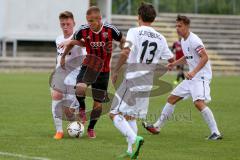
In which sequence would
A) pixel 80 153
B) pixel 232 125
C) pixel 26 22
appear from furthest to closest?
pixel 26 22 < pixel 232 125 < pixel 80 153

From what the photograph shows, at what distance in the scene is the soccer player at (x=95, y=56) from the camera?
11.4 meters

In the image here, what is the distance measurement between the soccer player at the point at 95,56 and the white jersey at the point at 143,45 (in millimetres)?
1221

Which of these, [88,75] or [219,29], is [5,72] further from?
[88,75]

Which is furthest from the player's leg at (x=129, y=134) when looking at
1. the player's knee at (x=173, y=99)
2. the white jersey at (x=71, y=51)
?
the player's knee at (x=173, y=99)

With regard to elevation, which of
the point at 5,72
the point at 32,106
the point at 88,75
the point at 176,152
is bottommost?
the point at 5,72

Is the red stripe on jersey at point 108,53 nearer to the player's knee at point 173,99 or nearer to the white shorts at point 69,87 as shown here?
the white shorts at point 69,87

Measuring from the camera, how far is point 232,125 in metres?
14.1

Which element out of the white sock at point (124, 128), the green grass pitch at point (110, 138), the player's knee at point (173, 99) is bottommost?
the green grass pitch at point (110, 138)

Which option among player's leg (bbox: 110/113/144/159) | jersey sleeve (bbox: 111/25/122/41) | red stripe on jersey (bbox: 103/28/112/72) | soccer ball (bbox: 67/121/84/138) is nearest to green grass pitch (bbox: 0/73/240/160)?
soccer ball (bbox: 67/121/84/138)

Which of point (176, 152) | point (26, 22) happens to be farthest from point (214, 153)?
point (26, 22)

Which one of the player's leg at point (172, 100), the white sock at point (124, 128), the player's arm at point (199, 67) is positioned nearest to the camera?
the white sock at point (124, 128)

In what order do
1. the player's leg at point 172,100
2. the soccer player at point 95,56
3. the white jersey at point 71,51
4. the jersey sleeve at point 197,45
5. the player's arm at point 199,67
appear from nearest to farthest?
the soccer player at point 95,56 < the player's arm at point 199,67 < the jersey sleeve at point 197,45 < the white jersey at point 71,51 < the player's leg at point 172,100

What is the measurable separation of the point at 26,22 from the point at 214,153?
97.2 feet

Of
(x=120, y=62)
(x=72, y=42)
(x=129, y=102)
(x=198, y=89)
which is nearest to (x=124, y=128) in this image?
(x=129, y=102)
